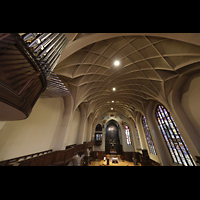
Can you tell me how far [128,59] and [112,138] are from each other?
17.1 metres

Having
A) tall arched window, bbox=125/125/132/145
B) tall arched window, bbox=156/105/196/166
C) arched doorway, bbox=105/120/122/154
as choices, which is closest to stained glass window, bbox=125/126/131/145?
tall arched window, bbox=125/125/132/145

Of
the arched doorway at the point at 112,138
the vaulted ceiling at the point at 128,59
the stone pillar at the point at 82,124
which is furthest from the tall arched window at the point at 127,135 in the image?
the vaulted ceiling at the point at 128,59

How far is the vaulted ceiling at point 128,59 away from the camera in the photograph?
3668 mm

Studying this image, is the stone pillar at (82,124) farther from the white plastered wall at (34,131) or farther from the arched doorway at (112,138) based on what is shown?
the arched doorway at (112,138)

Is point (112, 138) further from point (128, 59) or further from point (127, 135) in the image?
point (128, 59)

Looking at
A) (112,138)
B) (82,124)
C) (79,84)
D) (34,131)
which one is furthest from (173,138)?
(112,138)

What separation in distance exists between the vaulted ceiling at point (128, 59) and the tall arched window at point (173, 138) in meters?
2.78

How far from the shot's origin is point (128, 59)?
5.68 metres

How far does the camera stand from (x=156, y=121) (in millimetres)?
9055

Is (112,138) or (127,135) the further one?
(112,138)
